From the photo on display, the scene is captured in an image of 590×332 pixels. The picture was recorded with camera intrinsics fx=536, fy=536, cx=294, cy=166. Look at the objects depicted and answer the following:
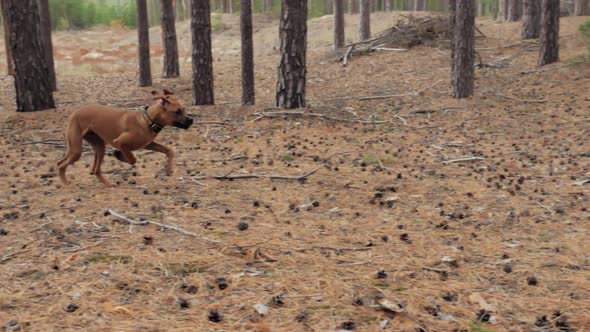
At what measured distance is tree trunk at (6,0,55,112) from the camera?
12547 millimetres

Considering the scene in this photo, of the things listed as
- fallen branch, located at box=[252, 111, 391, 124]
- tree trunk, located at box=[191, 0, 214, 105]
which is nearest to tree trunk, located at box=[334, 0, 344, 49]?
tree trunk, located at box=[191, 0, 214, 105]

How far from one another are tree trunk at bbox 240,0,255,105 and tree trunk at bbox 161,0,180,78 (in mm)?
6195

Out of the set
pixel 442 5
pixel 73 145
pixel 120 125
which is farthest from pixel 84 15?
pixel 120 125

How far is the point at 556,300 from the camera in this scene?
439cm

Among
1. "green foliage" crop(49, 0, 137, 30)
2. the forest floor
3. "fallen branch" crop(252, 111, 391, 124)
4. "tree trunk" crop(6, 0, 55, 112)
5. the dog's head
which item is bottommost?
the forest floor

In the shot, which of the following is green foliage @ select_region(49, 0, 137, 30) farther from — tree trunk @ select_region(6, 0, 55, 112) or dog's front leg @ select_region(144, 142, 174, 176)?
dog's front leg @ select_region(144, 142, 174, 176)

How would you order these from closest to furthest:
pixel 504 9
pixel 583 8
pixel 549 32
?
pixel 549 32
pixel 583 8
pixel 504 9

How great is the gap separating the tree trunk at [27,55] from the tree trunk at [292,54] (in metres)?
5.73

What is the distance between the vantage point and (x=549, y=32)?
54.3ft

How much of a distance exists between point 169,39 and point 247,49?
7.10m

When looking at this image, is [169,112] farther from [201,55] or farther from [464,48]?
[464,48]

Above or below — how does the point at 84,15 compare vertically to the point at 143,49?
above

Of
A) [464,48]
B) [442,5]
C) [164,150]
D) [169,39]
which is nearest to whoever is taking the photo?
[164,150]

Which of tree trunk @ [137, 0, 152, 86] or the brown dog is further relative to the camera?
tree trunk @ [137, 0, 152, 86]
